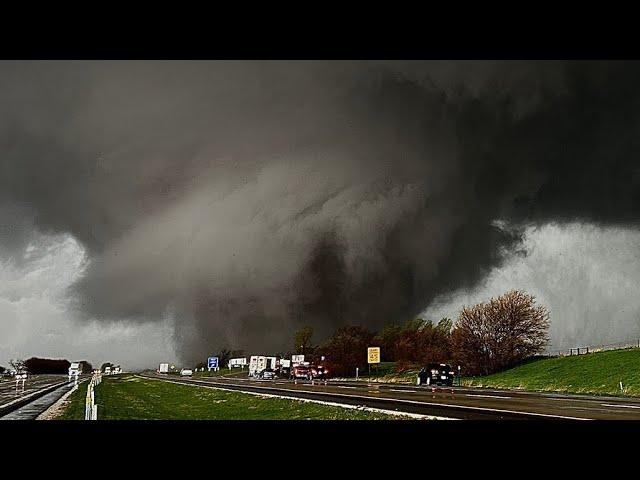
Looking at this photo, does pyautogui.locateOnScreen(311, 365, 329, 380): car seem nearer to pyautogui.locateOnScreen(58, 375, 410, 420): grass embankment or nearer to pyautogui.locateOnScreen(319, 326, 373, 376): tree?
pyautogui.locateOnScreen(319, 326, 373, 376): tree

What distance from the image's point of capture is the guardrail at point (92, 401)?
7344 mm

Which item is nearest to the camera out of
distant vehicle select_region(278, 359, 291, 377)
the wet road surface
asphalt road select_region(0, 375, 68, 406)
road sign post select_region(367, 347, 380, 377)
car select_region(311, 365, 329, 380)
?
the wet road surface

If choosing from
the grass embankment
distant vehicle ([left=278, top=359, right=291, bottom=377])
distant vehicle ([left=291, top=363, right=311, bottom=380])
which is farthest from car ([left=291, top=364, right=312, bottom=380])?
the grass embankment

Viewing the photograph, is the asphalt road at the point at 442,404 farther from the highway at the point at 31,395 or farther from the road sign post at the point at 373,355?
the highway at the point at 31,395

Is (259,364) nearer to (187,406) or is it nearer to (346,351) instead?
(346,351)

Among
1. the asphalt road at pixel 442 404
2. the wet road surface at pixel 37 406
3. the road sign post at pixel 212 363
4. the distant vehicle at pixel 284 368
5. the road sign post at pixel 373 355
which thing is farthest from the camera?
the distant vehicle at pixel 284 368

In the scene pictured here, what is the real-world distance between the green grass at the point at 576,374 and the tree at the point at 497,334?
403mm

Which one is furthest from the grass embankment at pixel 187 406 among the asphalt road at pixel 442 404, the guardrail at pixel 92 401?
the asphalt road at pixel 442 404

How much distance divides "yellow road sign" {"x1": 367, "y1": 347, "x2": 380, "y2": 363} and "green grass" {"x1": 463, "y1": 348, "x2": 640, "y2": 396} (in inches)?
152

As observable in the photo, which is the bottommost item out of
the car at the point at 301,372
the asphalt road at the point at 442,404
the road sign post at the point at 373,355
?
the asphalt road at the point at 442,404

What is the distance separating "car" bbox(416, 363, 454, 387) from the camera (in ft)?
47.8
